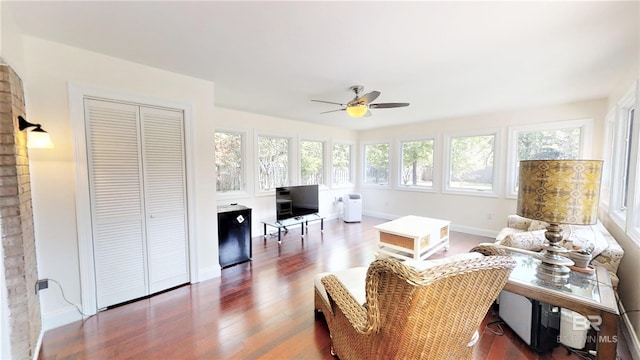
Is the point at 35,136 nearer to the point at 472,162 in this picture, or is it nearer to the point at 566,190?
the point at 566,190

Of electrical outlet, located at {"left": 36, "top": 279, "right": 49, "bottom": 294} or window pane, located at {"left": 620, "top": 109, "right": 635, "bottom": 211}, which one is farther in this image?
window pane, located at {"left": 620, "top": 109, "right": 635, "bottom": 211}

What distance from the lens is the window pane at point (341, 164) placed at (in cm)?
661

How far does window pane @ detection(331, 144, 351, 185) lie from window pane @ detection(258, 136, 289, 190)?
4.83 ft

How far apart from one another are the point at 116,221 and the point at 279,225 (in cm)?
242

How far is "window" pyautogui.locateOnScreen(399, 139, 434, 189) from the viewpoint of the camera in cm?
572

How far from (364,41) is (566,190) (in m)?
1.76

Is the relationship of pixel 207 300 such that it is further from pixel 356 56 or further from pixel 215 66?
pixel 356 56

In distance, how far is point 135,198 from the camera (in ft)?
8.34

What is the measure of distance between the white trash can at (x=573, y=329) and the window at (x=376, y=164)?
15.7 ft

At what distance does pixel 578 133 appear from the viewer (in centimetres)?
402

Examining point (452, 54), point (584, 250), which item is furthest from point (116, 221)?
point (584, 250)

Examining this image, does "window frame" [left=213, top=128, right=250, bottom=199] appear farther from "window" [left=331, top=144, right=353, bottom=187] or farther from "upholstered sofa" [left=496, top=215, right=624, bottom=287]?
"upholstered sofa" [left=496, top=215, right=624, bottom=287]

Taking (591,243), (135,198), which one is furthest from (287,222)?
(591,243)

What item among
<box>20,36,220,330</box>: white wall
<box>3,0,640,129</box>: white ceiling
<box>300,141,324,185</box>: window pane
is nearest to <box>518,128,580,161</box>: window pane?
<box>3,0,640,129</box>: white ceiling
